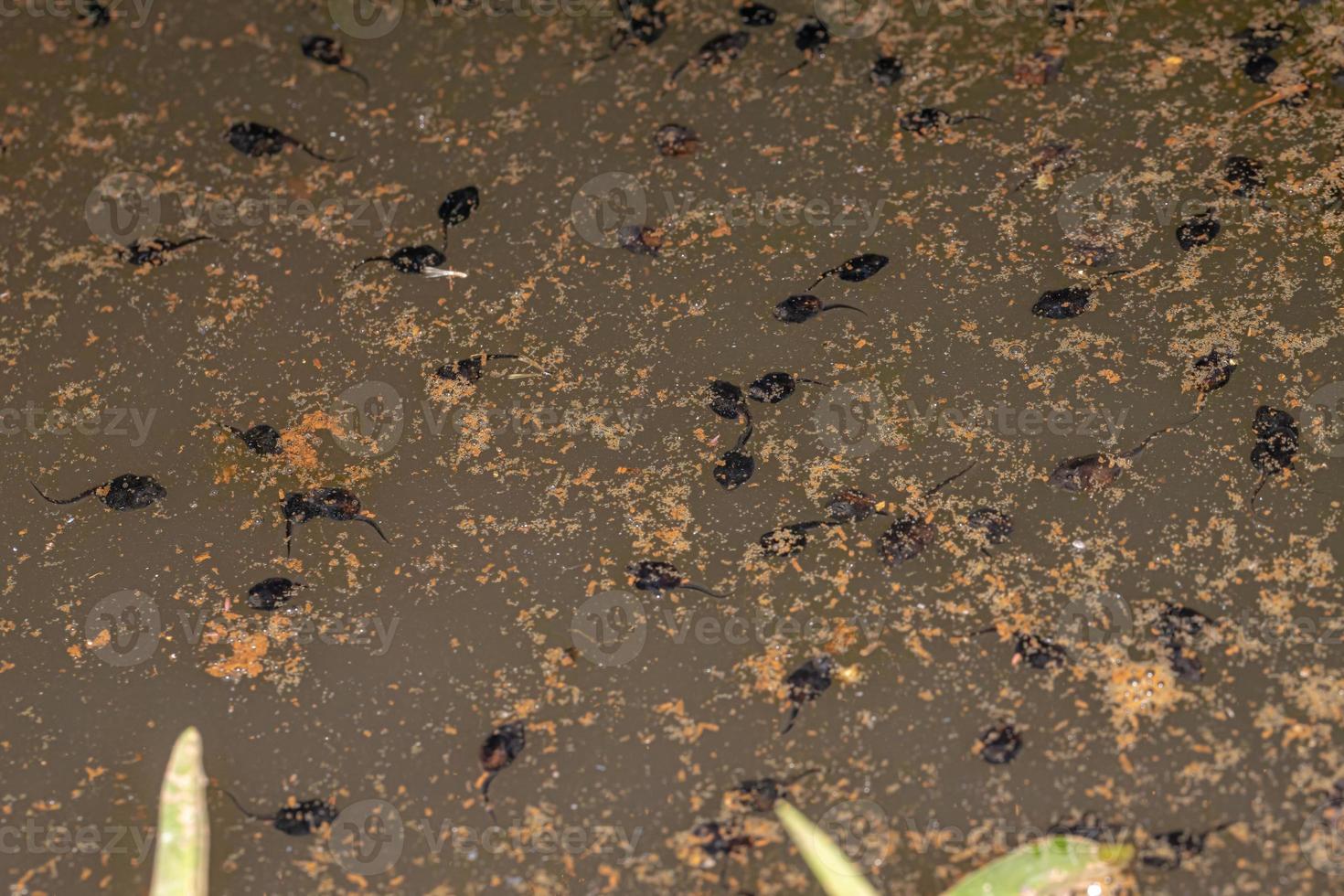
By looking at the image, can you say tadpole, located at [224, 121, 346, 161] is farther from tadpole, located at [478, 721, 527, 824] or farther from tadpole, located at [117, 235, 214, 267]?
tadpole, located at [478, 721, 527, 824]

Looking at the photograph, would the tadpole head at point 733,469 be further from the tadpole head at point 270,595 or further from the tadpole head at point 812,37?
the tadpole head at point 812,37

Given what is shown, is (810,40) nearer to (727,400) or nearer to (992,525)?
(727,400)

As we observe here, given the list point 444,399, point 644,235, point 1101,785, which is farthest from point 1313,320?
point 444,399

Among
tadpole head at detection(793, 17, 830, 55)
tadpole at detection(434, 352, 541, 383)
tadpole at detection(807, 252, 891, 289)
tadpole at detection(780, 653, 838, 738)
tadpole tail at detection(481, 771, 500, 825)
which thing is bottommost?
tadpole tail at detection(481, 771, 500, 825)

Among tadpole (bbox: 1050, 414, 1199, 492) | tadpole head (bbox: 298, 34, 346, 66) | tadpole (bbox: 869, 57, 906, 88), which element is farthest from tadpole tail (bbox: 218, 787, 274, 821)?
tadpole (bbox: 869, 57, 906, 88)

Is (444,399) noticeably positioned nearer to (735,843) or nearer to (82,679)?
(82,679)

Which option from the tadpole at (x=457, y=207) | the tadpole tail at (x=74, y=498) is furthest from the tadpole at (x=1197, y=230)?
the tadpole tail at (x=74, y=498)

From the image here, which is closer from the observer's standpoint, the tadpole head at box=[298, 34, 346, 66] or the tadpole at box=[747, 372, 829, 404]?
the tadpole at box=[747, 372, 829, 404]
